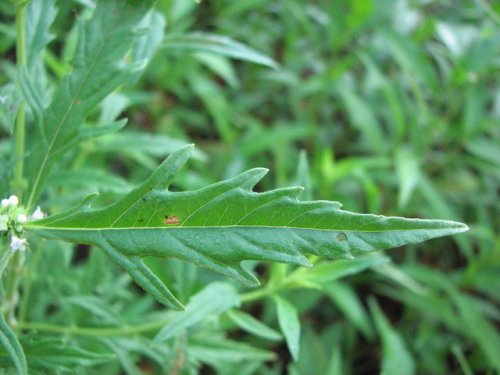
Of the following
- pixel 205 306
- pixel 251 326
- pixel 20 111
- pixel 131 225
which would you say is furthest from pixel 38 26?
pixel 251 326

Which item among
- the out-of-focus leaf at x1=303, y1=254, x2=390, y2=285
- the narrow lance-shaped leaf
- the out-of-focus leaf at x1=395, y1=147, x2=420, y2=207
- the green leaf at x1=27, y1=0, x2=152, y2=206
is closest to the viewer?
the narrow lance-shaped leaf

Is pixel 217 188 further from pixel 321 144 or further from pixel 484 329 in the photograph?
pixel 321 144

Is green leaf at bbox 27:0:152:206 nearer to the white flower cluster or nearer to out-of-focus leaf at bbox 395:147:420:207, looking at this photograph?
the white flower cluster

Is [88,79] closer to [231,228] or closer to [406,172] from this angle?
[231,228]

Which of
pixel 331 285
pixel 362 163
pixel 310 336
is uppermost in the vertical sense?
pixel 362 163

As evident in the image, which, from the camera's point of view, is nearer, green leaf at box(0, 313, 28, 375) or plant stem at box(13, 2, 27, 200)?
green leaf at box(0, 313, 28, 375)

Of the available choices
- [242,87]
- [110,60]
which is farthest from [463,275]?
[110,60]

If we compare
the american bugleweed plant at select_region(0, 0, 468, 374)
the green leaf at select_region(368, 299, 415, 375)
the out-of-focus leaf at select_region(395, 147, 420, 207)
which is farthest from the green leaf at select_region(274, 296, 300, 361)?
the out-of-focus leaf at select_region(395, 147, 420, 207)
